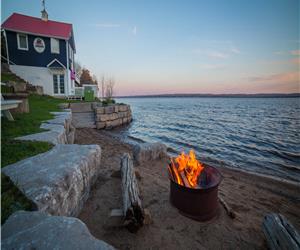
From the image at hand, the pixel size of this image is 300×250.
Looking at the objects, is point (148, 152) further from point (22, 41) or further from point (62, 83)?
point (22, 41)

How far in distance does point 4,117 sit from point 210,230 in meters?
7.14

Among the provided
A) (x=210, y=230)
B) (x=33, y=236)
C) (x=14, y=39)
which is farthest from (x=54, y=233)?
(x=14, y=39)

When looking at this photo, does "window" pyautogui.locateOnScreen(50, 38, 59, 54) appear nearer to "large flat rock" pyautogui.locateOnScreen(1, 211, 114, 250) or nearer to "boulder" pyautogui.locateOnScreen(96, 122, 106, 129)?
"boulder" pyautogui.locateOnScreen(96, 122, 106, 129)

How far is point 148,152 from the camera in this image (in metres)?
6.44

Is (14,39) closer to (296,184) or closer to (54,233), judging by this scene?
(54,233)

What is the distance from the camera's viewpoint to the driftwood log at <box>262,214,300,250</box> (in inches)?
88.7

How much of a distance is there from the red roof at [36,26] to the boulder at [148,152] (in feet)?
63.5

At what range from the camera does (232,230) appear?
3068mm

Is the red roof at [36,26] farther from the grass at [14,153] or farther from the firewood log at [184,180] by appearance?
the firewood log at [184,180]

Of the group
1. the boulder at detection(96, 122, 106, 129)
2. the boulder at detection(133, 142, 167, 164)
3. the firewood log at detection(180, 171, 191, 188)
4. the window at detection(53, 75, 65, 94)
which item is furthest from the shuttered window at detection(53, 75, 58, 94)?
the firewood log at detection(180, 171, 191, 188)

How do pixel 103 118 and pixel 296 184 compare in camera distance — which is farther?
pixel 103 118

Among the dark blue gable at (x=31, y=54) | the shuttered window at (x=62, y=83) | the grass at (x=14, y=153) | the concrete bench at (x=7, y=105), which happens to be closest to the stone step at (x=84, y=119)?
the shuttered window at (x=62, y=83)

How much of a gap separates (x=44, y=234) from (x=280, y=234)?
3219mm

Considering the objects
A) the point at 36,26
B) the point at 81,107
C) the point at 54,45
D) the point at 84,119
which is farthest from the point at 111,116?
the point at 36,26
